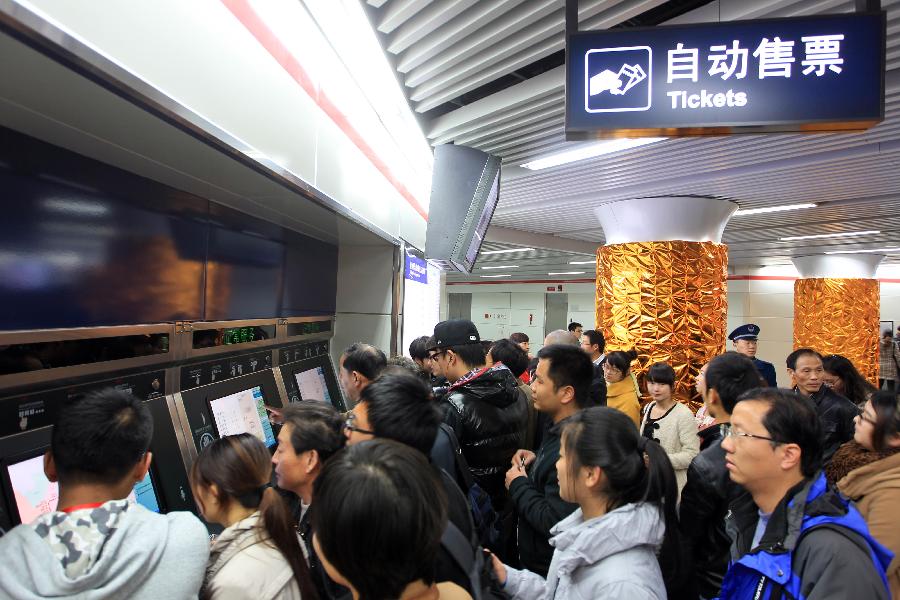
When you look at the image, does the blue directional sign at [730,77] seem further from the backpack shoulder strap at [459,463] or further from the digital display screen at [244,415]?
the digital display screen at [244,415]

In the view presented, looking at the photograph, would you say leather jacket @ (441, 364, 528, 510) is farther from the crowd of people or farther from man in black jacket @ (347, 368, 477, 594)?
man in black jacket @ (347, 368, 477, 594)

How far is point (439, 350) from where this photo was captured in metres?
2.85

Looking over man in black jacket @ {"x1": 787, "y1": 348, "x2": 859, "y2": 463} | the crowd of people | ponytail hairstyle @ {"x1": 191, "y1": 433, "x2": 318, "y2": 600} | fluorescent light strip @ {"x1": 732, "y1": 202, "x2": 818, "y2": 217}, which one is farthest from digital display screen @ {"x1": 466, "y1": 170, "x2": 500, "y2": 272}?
fluorescent light strip @ {"x1": 732, "y1": 202, "x2": 818, "y2": 217}

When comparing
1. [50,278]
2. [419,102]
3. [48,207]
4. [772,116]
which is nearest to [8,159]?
[48,207]

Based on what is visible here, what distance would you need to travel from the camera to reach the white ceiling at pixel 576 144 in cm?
271

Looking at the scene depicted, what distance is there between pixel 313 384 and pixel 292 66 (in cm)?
198

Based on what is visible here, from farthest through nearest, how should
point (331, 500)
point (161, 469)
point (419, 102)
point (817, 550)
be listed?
1. point (419, 102)
2. point (161, 469)
3. point (817, 550)
4. point (331, 500)

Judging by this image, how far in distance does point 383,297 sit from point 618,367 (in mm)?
1902

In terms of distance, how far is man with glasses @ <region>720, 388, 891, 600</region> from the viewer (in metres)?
1.18

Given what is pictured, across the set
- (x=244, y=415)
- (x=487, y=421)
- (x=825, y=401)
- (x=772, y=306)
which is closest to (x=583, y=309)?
(x=772, y=306)

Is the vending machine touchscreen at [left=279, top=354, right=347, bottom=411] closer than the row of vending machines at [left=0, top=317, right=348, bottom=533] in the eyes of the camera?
No

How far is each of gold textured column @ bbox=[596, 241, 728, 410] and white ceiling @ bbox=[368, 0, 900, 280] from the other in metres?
0.75

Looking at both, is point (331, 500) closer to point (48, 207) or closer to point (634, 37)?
point (48, 207)

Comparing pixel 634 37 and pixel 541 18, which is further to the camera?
pixel 541 18
